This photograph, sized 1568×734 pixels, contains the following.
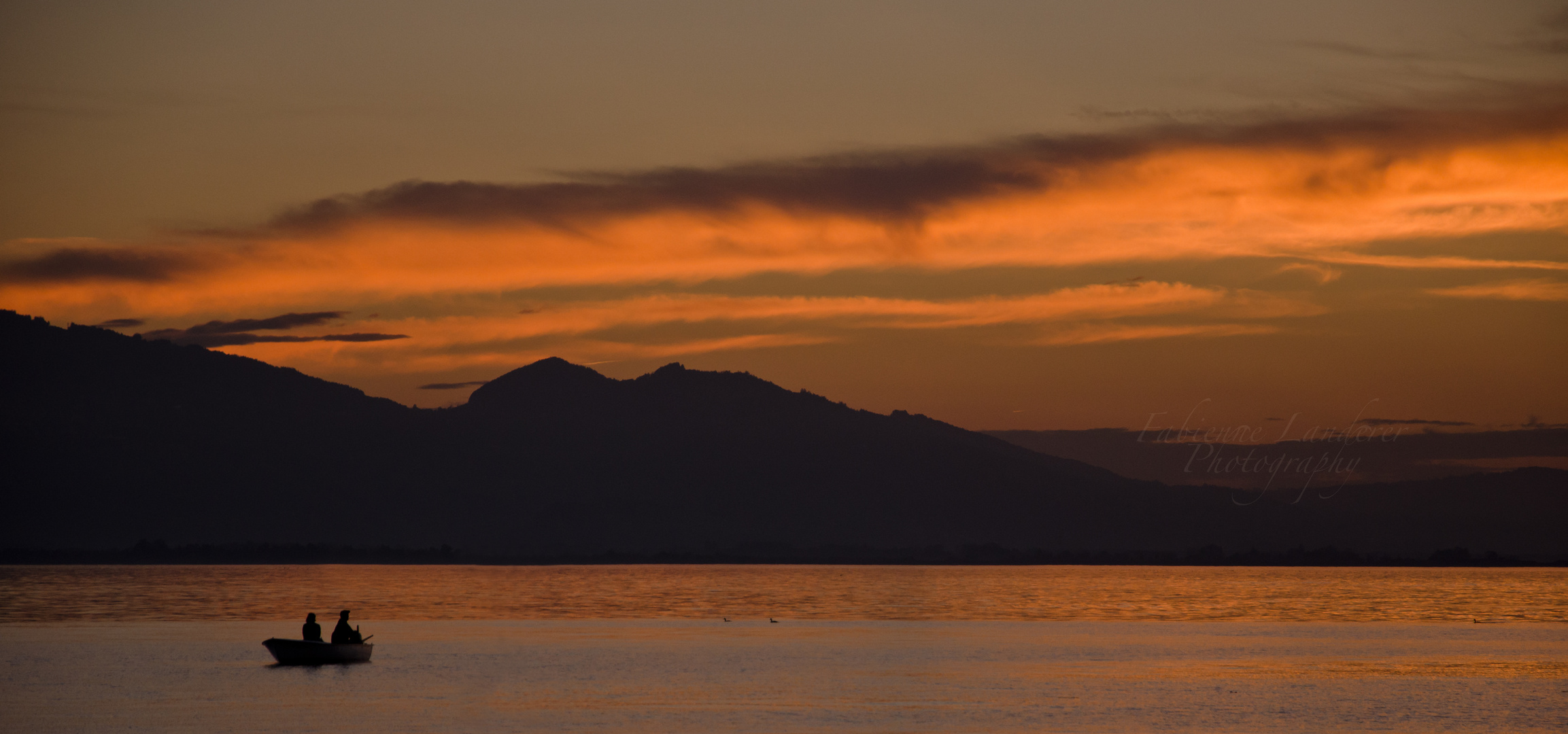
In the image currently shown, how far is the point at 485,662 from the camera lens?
68.7 m

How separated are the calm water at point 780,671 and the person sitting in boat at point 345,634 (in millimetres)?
1641

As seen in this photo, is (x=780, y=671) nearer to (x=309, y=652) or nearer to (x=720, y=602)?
(x=309, y=652)

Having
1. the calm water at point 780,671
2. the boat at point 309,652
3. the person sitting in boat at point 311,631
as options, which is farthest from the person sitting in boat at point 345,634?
the calm water at point 780,671

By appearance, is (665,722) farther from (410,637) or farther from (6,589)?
(6,589)

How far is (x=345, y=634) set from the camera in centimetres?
6594

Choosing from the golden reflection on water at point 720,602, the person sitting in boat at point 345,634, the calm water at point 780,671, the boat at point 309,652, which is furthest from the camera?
the golden reflection on water at point 720,602

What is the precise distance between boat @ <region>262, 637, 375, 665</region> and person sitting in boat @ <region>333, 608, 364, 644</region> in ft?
0.61

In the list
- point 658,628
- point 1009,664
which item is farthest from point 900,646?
point 658,628

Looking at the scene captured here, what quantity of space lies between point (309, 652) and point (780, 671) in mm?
20482

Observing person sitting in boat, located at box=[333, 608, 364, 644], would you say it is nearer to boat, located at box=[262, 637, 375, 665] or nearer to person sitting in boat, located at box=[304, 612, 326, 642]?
boat, located at box=[262, 637, 375, 665]

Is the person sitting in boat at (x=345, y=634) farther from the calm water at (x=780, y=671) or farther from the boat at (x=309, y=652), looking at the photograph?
the calm water at (x=780, y=671)

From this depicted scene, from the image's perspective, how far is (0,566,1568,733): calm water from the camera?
161 feet

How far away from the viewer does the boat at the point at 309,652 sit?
213 ft

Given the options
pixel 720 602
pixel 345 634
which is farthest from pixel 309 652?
pixel 720 602
